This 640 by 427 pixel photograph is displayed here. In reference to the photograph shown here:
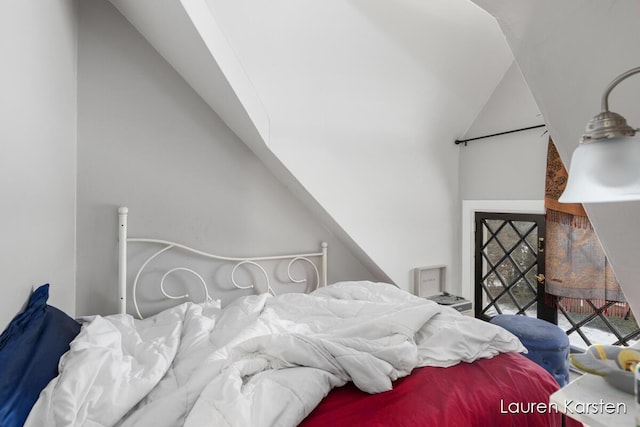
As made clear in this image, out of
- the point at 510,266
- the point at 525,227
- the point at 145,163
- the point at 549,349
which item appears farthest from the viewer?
the point at 510,266

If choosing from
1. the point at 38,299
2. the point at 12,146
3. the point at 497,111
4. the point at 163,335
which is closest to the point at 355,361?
the point at 163,335

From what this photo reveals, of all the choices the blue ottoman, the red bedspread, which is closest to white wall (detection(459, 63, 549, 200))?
the blue ottoman

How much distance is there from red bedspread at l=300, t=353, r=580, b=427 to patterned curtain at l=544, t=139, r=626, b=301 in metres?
1.17

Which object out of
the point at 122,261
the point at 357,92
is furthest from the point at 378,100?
the point at 122,261

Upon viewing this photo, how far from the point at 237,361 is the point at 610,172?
1.11 m

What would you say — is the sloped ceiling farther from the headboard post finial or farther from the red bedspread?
the red bedspread

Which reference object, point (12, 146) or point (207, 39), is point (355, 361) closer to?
point (12, 146)

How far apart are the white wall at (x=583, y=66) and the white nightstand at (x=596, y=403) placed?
0.33 metres

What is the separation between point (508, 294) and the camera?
2436mm

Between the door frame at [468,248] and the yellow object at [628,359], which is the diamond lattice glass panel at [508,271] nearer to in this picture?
the door frame at [468,248]

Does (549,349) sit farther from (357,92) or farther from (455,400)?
(357,92)

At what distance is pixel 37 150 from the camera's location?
3.76ft

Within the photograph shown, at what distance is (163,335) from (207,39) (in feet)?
4.20

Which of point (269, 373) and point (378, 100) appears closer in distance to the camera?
point (269, 373)
